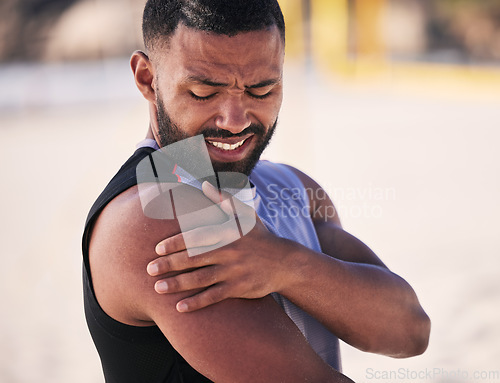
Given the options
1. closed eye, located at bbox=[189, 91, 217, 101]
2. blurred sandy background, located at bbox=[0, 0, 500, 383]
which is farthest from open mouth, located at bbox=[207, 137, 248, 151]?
blurred sandy background, located at bbox=[0, 0, 500, 383]

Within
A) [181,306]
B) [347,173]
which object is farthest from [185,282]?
[347,173]

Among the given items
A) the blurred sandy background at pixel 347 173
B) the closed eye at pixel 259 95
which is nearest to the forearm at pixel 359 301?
the closed eye at pixel 259 95

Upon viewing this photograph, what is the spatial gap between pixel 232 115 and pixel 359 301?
1.68ft

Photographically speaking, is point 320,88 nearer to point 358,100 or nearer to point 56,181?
point 358,100

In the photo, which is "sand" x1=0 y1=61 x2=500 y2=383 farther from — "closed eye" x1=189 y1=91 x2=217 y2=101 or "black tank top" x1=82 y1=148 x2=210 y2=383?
"closed eye" x1=189 y1=91 x2=217 y2=101

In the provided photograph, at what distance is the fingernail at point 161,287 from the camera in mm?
1200

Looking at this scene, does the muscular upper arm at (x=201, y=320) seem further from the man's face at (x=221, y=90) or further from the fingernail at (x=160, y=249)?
the man's face at (x=221, y=90)

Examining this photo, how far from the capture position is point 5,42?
20.6 meters

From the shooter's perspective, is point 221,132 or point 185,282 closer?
point 185,282

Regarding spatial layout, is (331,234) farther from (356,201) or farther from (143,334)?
(356,201)

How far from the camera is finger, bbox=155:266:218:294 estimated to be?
120cm

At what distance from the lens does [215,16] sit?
1391 mm

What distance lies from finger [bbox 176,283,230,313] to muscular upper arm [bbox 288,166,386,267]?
0.55 meters

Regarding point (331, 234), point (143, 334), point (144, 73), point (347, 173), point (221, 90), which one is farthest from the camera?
point (347, 173)
